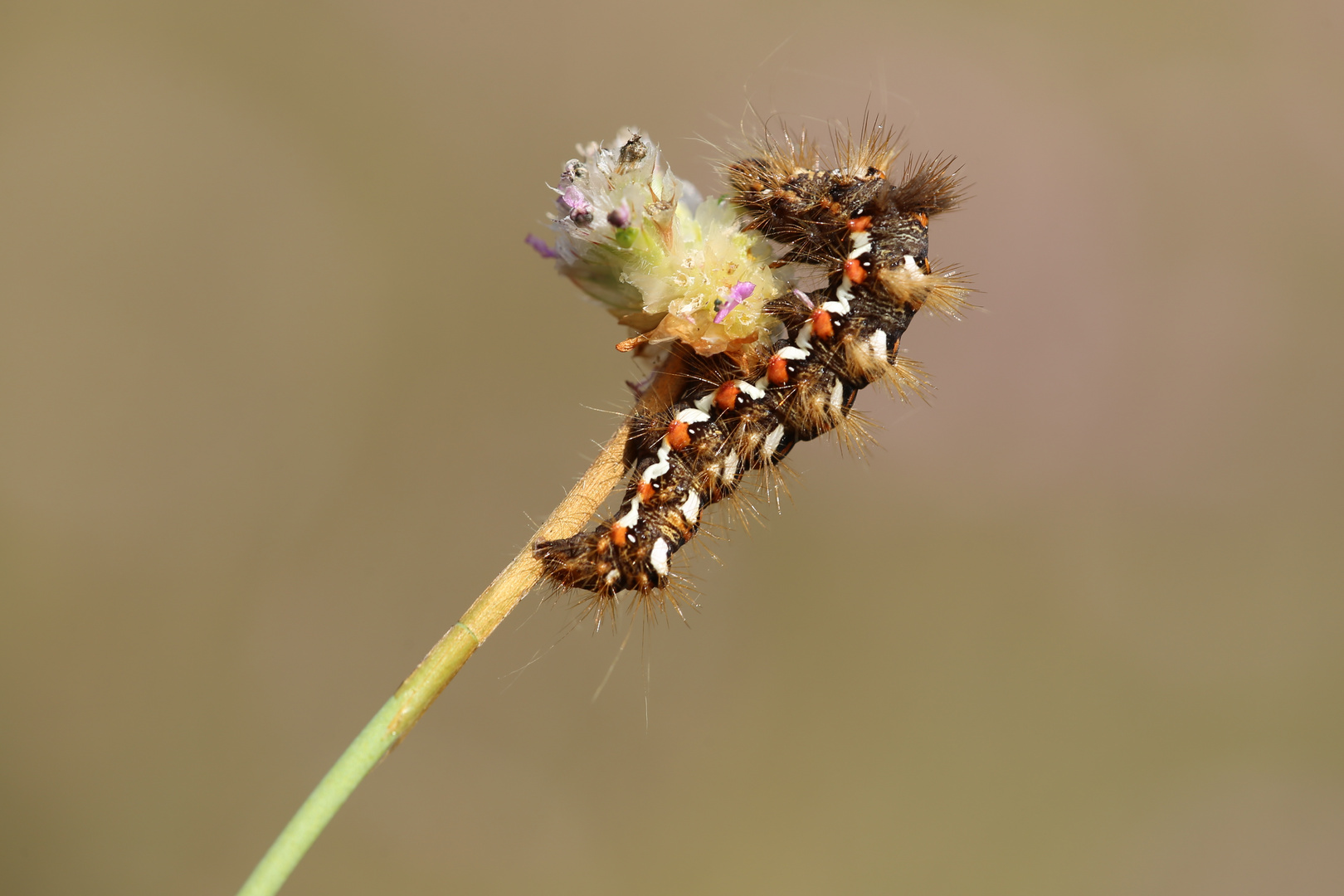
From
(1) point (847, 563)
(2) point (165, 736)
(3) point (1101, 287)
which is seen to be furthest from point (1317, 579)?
(2) point (165, 736)

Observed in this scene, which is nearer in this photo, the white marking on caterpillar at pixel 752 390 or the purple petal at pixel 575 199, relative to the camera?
the purple petal at pixel 575 199

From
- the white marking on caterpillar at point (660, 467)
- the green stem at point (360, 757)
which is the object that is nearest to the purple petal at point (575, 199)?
the white marking on caterpillar at point (660, 467)

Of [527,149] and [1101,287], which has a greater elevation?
[1101,287]

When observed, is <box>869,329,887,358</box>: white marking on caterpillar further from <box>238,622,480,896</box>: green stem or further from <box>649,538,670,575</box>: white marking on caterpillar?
<box>238,622,480,896</box>: green stem

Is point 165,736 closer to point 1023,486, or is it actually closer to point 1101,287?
point 1023,486

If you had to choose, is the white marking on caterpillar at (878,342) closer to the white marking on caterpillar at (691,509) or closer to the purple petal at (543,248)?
the white marking on caterpillar at (691,509)

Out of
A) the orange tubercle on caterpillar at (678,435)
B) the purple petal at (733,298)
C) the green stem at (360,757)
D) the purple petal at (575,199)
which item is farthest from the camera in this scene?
the orange tubercle on caterpillar at (678,435)

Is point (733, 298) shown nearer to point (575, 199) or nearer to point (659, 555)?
point (575, 199)

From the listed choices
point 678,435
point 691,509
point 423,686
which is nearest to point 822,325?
point 678,435
